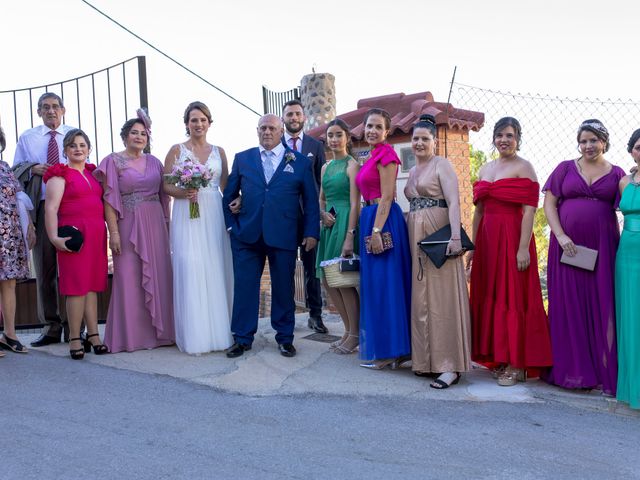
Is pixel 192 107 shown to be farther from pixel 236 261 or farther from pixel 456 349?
pixel 456 349

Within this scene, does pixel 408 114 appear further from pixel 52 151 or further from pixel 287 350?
pixel 52 151

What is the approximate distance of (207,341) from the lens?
591cm

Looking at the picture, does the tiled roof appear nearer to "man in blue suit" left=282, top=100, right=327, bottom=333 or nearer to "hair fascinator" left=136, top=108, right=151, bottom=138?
"man in blue suit" left=282, top=100, right=327, bottom=333

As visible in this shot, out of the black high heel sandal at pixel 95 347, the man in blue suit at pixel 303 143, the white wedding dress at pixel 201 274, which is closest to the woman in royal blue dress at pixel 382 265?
the man in blue suit at pixel 303 143

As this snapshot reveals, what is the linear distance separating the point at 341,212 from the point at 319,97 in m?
4.11

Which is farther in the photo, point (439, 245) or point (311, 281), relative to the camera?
point (311, 281)

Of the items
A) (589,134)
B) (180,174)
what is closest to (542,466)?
(589,134)

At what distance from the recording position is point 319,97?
31.3ft

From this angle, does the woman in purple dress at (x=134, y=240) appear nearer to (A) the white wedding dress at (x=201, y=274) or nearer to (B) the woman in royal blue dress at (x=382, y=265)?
(A) the white wedding dress at (x=201, y=274)

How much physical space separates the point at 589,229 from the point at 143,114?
401 cm

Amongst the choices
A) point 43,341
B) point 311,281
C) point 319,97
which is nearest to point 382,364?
point 311,281

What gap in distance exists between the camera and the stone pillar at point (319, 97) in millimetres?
9484

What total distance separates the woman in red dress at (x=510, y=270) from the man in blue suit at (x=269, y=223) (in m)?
1.51

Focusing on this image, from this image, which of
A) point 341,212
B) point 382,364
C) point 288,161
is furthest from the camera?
point 341,212
